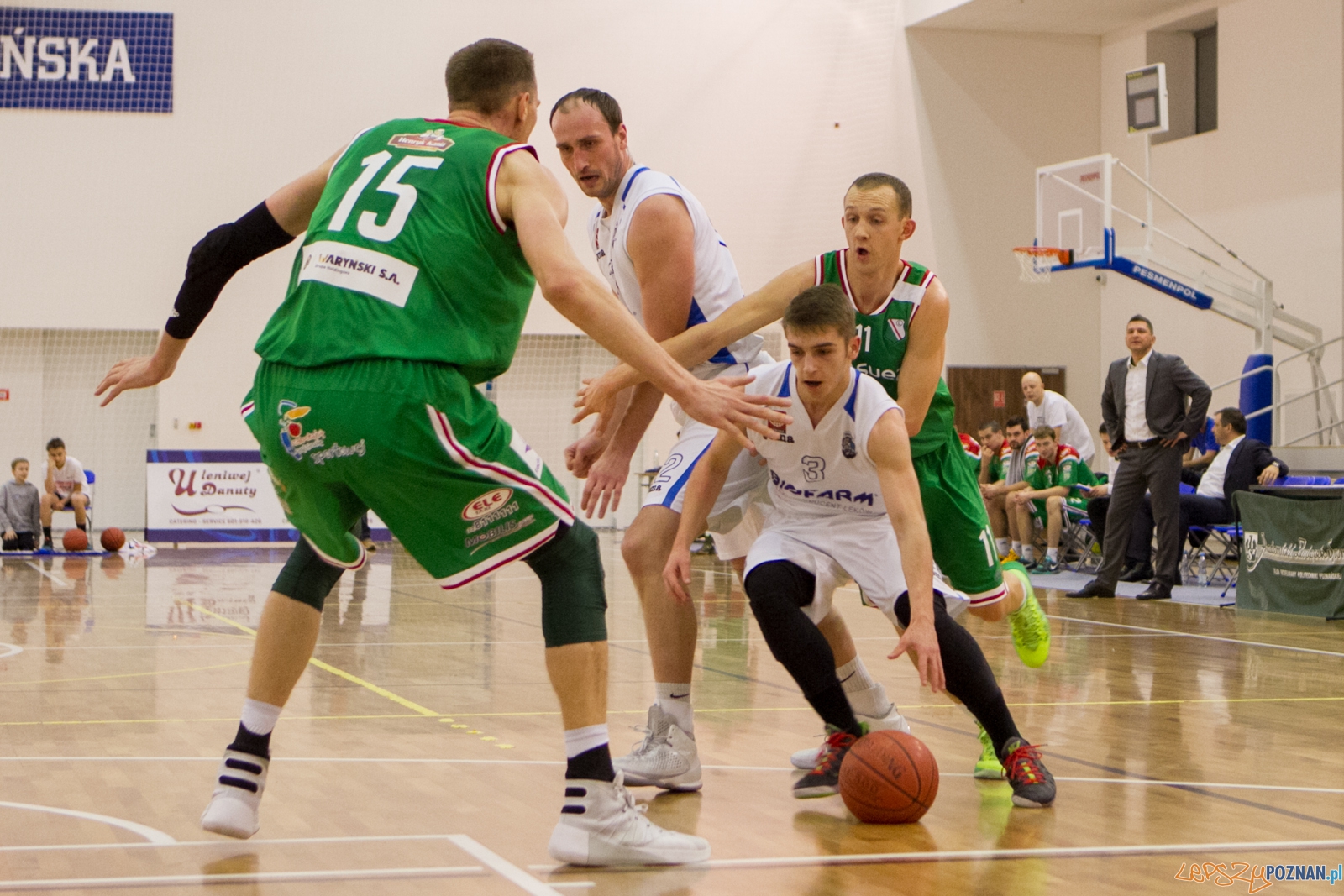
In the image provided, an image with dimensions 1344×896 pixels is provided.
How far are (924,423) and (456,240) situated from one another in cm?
175

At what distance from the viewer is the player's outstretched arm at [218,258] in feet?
10.7

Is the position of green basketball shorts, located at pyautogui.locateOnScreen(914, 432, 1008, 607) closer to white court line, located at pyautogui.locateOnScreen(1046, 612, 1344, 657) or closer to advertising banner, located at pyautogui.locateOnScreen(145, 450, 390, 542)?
white court line, located at pyautogui.locateOnScreen(1046, 612, 1344, 657)

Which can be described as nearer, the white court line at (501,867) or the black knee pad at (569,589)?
the white court line at (501,867)

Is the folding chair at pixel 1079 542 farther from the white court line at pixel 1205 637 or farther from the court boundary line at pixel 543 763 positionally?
the court boundary line at pixel 543 763

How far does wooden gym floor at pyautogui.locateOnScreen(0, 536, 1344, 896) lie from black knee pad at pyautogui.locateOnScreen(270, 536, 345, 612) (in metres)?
0.53

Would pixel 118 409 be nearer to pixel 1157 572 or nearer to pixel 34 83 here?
pixel 34 83

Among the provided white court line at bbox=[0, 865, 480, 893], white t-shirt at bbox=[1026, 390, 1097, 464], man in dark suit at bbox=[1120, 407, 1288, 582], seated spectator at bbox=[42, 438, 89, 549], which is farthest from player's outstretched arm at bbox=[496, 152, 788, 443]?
seated spectator at bbox=[42, 438, 89, 549]

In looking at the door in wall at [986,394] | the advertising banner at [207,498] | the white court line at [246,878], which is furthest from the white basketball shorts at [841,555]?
the door in wall at [986,394]

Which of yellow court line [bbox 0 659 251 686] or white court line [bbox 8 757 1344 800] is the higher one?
white court line [bbox 8 757 1344 800]

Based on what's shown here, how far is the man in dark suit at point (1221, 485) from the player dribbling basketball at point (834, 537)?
732 cm

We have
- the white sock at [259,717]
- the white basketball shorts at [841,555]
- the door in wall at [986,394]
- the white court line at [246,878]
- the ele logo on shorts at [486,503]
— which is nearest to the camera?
the white court line at [246,878]

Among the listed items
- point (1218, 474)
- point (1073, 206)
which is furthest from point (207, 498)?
point (1073, 206)

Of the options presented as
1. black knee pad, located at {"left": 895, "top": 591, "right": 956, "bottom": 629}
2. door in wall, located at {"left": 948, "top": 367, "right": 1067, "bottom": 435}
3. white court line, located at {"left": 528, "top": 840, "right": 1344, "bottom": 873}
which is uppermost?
door in wall, located at {"left": 948, "top": 367, "right": 1067, "bottom": 435}

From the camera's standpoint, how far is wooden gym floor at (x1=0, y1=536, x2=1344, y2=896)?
287 cm
